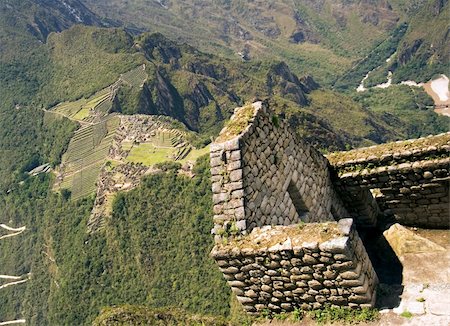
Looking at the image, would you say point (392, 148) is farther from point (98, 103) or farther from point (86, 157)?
point (98, 103)

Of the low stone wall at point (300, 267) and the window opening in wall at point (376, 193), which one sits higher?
the low stone wall at point (300, 267)

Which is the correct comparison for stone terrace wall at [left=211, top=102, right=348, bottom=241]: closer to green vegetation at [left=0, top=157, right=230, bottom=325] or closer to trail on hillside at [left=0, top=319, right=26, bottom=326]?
green vegetation at [left=0, top=157, right=230, bottom=325]

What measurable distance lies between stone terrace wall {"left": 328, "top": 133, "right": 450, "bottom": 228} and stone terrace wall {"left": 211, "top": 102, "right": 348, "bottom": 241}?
718 mm

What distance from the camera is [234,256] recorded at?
5.54 m

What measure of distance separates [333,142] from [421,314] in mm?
107213

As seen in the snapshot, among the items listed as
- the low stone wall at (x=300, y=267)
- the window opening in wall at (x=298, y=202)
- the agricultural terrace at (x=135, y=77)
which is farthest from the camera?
the agricultural terrace at (x=135, y=77)

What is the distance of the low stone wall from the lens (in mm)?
5039

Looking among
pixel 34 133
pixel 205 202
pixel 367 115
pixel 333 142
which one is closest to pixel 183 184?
pixel 205 202

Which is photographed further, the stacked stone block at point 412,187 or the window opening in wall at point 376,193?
the window opening in wall at point 376,193

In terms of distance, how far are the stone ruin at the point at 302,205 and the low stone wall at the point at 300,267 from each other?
0.01 m

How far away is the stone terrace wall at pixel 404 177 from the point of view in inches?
273

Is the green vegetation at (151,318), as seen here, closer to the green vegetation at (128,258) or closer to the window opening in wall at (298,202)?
the window opening in wall at (298,202)

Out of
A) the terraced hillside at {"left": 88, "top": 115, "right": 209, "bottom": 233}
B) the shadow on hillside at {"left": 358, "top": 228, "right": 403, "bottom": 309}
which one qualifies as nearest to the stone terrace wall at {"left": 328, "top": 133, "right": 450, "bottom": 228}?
the shadow on hillside at {"left": 358, "top": 228, "right": 403, "bottom": 309}

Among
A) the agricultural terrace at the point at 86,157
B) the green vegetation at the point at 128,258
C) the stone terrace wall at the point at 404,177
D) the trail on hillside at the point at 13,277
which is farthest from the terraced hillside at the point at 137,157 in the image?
the stone terrace wall at the point at 404,177
